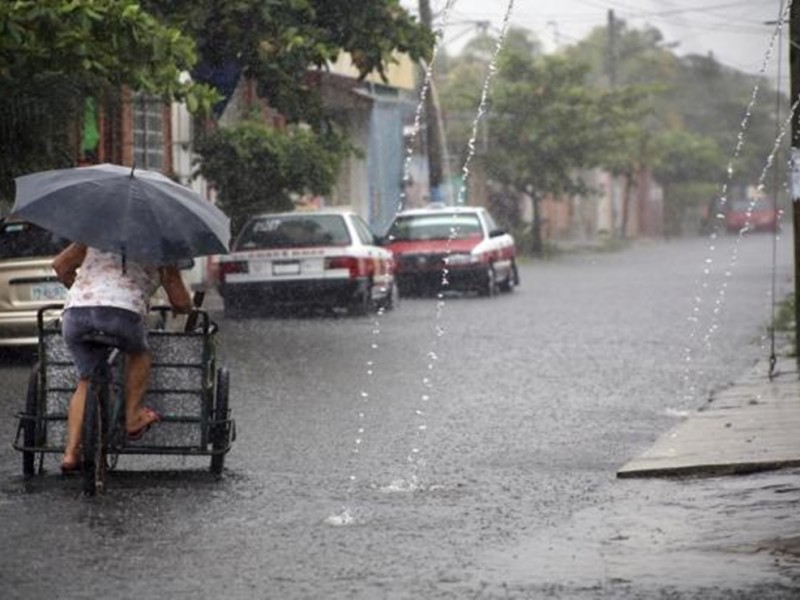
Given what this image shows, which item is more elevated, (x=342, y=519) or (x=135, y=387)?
(x=135, y=387)

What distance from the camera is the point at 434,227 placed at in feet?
124

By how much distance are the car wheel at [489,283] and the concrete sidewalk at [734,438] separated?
62.9 feet

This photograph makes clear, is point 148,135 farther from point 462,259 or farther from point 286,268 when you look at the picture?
point 286,268

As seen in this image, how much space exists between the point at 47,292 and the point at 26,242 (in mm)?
840

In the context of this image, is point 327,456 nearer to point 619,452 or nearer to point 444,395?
point 619,452

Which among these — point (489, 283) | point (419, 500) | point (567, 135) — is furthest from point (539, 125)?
point (419, 500)

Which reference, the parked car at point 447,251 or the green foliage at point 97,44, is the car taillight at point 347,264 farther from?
the green foliage at point 97,44

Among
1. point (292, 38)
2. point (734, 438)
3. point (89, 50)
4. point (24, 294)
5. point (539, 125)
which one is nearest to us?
point (734, 438)

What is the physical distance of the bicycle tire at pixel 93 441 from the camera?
35.6ft

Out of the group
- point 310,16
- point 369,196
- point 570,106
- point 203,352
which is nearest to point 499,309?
point 310,16

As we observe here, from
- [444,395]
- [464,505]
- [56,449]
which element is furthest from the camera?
[444,395]

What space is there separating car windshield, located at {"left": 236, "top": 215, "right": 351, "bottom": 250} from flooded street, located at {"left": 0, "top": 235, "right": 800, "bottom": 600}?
25.2 feet

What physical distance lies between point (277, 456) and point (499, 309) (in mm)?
19494

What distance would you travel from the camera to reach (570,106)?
6644 centimetres
